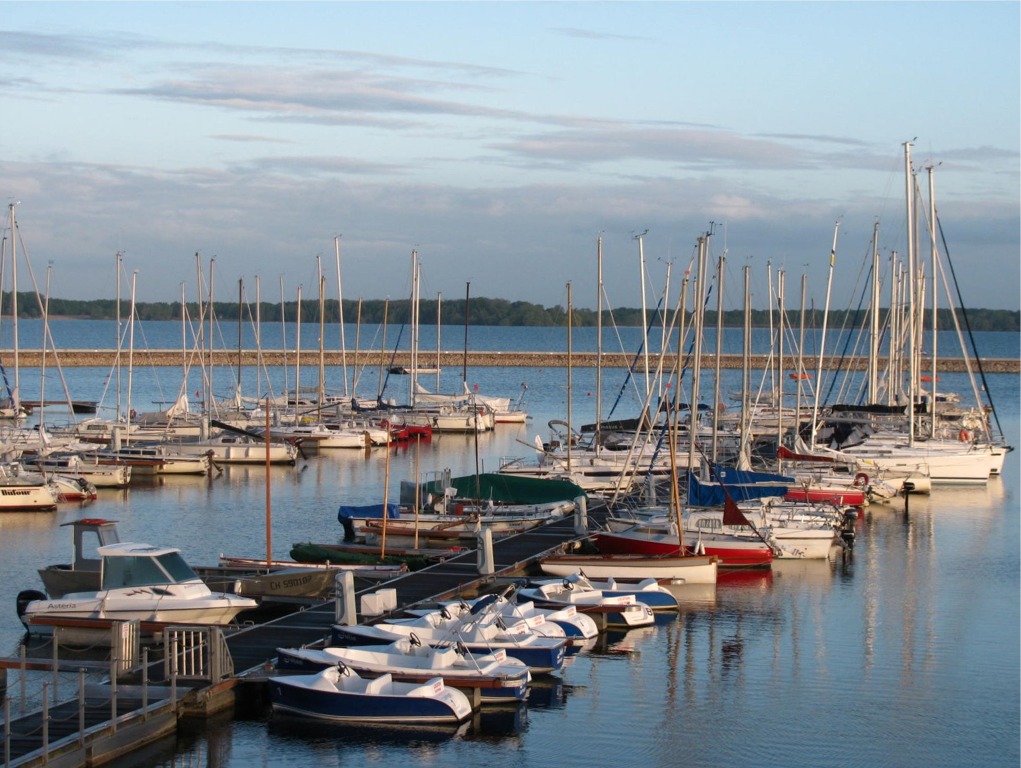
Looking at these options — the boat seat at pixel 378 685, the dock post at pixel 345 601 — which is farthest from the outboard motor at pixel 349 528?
the boat seat at pixel 378 685

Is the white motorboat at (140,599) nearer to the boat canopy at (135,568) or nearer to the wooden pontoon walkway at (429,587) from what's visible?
the boat canopy at (135,568)

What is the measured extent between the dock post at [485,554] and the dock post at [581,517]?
5516 millimetres

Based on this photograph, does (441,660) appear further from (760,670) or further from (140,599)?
(760,670)

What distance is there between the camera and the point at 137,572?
24141 millimetres

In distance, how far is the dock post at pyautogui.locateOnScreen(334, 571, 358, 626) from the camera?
903 inches

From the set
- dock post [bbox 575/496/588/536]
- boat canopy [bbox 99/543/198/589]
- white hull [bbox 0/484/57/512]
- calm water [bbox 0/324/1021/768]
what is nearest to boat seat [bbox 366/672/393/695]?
calm water [bbox 0/324/1021/768]

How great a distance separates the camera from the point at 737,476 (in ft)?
123

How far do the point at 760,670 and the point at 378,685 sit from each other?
748 centimetres

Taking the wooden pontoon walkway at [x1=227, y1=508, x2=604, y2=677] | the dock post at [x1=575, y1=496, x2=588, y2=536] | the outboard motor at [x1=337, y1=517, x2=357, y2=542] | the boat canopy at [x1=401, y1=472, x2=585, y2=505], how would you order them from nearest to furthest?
1. the wooden pontoon walkway at [x1=227, y1=508, x2=604, y2=677]
2. the dock post at [x1=575, y1=496, x2=588, y2=536]
3. the outboard motor at [x1=337, y1=517, x2=357, y2=542]
4. the boat canopy at [x1=401, y1=472, x2=585, y2=505]

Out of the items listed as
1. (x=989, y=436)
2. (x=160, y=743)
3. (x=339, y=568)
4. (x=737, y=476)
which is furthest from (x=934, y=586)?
(x=989, y=436)

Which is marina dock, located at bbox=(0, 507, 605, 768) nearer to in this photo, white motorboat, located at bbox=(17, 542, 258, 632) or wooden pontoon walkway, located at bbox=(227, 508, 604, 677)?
wooden pontoon walkway, located at bbox=(227, 508, 604, 677)

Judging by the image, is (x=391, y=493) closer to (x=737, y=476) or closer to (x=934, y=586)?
(x=737, y=476)

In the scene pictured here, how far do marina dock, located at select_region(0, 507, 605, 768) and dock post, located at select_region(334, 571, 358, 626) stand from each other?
0.30ft

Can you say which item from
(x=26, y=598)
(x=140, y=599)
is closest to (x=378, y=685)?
(x=140, y=599)
